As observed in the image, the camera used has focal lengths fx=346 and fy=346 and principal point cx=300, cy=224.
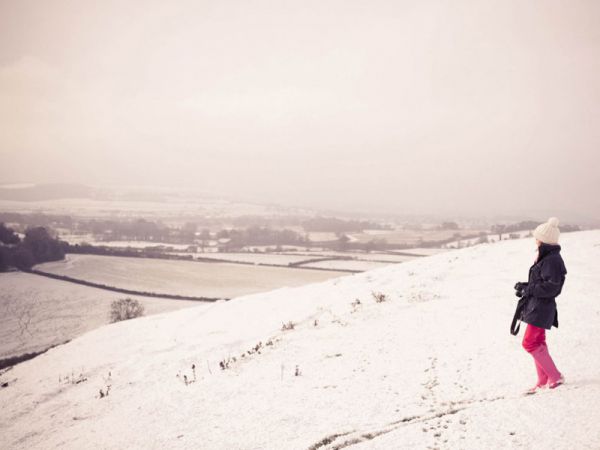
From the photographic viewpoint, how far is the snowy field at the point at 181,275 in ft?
165

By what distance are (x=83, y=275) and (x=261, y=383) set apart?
5794 centimetres

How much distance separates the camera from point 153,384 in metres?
9.09

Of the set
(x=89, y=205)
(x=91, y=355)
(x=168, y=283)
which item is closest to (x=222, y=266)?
(x=168, y=283)

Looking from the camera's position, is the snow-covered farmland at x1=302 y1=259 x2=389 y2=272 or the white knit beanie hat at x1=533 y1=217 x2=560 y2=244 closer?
the white knit beanie hat at x1=533 y1=217 x2=560 y2=244

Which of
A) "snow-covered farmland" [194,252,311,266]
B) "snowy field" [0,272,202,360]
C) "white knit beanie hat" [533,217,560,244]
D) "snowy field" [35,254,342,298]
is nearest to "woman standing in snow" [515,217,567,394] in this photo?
"white knit beanie hat" [533,217,560,244]

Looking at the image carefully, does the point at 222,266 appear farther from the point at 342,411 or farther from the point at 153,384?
the point at 342,411

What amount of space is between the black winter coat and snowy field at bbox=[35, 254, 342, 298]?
43992mm

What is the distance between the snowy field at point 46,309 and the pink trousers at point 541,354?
35.0m

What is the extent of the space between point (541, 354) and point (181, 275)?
56.0 metres

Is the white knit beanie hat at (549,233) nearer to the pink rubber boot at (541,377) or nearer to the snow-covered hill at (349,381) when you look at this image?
the pink rubber boot at (541,377)

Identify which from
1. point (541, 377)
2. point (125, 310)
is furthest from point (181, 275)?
point (541, 377)

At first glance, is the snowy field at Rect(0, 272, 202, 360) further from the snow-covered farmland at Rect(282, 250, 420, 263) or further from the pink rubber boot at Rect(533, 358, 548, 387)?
the snow-covered farmland at Rect(282, 250, 420, 263)

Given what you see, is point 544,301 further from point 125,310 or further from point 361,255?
point 361,255

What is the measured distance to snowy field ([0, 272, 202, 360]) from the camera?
102 ft
